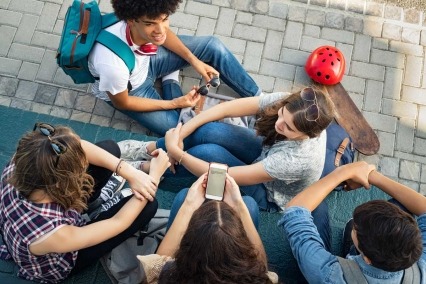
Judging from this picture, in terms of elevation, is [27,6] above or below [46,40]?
above

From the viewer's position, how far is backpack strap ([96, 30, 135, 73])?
11.1 feet

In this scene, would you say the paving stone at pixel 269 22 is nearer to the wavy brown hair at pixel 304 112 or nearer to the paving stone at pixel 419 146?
the paving stone at pixel 419 146

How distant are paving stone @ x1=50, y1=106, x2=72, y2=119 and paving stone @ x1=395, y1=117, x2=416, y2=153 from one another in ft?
9.47

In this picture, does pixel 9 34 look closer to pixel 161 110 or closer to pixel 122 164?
pixel 161 110

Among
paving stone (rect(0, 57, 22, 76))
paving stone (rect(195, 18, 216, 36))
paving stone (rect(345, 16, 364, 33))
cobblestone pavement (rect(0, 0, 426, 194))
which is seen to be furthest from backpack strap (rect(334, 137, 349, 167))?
paving stone (rect(0, 57, 22, 76))

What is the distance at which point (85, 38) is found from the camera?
11.2 feet

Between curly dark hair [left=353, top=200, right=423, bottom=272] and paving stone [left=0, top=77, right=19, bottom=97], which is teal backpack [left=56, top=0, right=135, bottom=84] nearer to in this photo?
paving stone [left=0, top=77, right=19, bottom=97]

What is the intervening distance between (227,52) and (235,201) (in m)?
1.76

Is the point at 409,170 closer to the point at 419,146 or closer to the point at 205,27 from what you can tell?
the point at 419,146

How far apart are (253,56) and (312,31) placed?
25.8 inches

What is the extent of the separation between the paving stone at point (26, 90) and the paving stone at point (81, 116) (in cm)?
41

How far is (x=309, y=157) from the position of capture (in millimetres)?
3143

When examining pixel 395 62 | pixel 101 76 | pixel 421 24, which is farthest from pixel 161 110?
pixel 421 24

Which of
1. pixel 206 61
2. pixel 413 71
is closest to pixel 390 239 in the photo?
pixel 206 61
